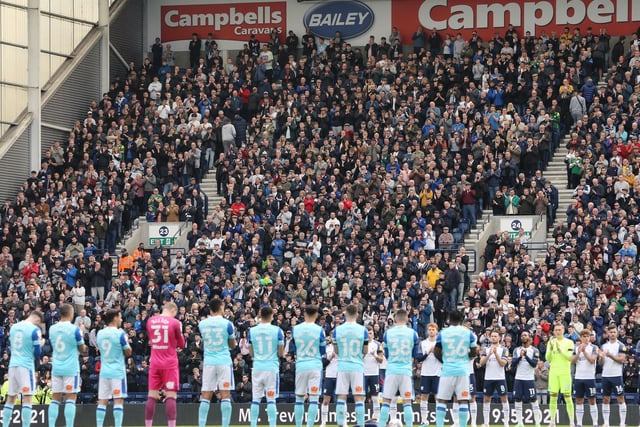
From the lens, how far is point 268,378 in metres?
26.2

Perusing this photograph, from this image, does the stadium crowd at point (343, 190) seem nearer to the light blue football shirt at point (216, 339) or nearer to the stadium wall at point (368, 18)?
the stadium wall at point (368, 18)

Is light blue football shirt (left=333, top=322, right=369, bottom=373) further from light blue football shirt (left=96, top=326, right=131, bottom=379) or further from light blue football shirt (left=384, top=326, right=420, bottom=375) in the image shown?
light blue football shirt (left=96, top=326, right=131, bottom=379)

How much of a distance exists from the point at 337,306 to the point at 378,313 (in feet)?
4.67

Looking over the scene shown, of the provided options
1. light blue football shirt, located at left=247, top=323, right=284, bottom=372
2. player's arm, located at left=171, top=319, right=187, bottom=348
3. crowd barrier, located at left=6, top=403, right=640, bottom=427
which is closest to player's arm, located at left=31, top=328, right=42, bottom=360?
player's arm, located at left=171, top=319, right=187, bottom=348

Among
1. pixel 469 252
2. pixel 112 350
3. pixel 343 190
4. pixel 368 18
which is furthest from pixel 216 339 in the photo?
pixel 368 18

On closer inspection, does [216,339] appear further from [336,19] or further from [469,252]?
[336,19]

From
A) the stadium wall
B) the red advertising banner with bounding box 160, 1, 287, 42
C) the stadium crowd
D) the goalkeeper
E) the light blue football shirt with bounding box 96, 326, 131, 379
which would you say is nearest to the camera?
the light blue football shirt with bounding box 96, 326, 131, 379

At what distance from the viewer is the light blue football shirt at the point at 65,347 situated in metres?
25.8

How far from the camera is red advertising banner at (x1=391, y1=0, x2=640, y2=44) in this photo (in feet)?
170

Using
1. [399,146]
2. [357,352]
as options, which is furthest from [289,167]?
[357,352]

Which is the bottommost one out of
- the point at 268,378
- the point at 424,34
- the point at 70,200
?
the point at 268,378

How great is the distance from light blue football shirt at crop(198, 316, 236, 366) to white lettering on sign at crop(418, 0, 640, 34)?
29.5 m

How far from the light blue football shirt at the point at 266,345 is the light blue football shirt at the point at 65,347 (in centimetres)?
323

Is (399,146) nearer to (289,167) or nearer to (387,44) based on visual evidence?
(289,167)
